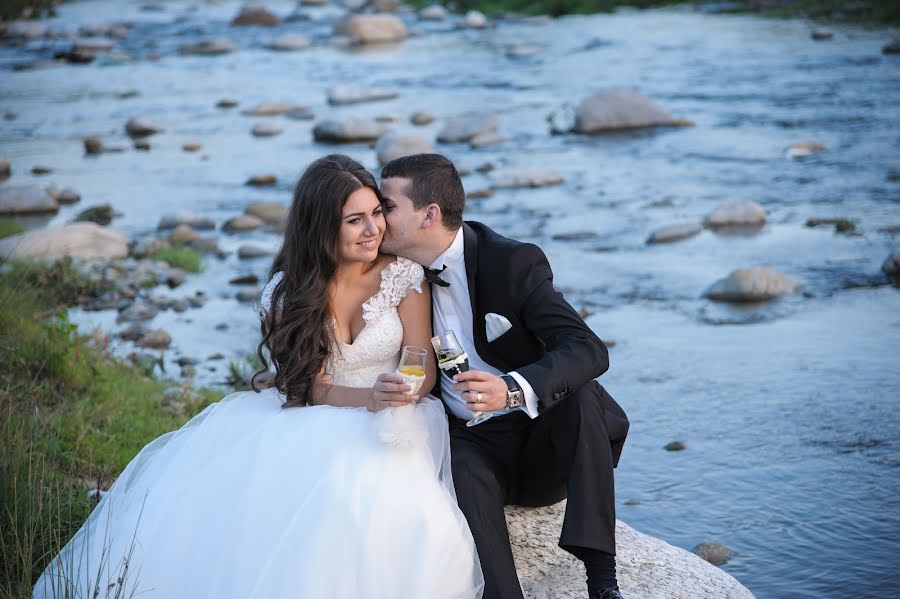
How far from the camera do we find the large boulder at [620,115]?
55.0 ft

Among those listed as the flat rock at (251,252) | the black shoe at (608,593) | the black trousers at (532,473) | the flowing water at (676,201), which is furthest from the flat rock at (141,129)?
the black shoe at (608,593)

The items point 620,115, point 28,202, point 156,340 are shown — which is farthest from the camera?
point 620,115

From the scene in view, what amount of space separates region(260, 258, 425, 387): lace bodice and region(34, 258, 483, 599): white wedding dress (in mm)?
401

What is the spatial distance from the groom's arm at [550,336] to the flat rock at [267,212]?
8.73 meters

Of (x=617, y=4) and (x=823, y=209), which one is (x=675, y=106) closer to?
(x=823, y=209)

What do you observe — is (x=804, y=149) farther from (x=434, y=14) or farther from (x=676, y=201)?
(x=434, y=14)

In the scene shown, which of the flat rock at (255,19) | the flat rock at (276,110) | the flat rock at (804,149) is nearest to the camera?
the flat rock at (804,149)

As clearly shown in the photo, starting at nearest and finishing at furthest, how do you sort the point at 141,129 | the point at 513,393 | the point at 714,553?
the point at 513,393 → the point at 714,553 → the point at 141,129

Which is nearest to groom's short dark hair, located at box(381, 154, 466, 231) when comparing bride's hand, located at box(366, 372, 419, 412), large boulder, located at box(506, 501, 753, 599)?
bride's hand, located at box(366, 372, 419, 412)

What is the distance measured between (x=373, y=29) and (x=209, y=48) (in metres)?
4.35

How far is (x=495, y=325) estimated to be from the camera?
451 cm

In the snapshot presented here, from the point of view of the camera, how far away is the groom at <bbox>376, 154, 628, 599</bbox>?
158 inches

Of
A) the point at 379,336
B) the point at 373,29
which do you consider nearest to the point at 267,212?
the point at 379,336

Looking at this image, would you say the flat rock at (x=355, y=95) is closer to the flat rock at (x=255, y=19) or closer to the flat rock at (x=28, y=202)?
the flat rock at (x=28, y=202)
